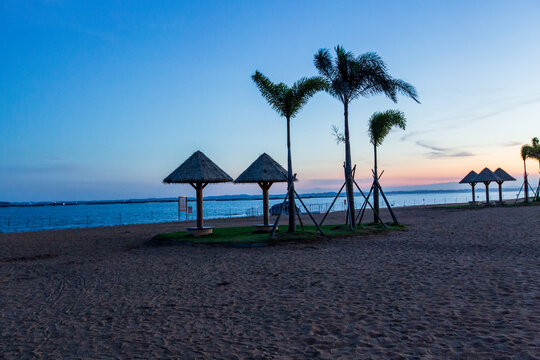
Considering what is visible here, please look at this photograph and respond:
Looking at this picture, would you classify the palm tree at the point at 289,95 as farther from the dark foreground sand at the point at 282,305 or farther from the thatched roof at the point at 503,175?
the thatched roof at the point at 503,175

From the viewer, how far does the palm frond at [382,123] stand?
21719 mm

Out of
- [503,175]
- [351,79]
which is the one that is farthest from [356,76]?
[503,175]

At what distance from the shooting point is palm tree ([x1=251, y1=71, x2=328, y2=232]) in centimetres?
1702

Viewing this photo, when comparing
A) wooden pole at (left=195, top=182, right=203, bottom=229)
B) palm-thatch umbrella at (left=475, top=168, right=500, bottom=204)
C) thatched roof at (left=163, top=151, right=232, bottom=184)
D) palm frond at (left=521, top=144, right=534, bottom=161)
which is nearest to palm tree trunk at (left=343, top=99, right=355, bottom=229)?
thatched roof at (left=163, top=151, right=232, bottom=184)

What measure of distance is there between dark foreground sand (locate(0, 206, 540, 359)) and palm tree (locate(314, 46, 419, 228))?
8.01 metres

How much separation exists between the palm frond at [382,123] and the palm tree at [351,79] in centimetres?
315

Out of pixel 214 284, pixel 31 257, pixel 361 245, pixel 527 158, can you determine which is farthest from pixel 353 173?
pixel 527 158

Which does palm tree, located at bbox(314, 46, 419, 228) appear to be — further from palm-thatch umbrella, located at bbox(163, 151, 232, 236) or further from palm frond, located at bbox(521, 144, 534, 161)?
palm frond, located at bbox(521, 144, 534, 161)

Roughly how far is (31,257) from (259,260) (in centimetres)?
841

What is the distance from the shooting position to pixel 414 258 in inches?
412

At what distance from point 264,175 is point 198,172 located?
10.5 ft

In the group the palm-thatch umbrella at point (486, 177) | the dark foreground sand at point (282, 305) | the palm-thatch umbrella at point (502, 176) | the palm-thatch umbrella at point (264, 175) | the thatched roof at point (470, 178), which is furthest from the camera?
the palm-thatch umbrella at point (502, 176)

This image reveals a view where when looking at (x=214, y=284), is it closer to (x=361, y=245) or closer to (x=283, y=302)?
(x=283, y=302)

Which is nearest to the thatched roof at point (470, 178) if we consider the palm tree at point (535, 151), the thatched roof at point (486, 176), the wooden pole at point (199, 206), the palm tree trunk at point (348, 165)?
the thatched roof at point (486, 176)
